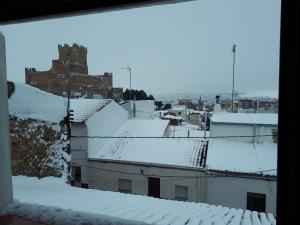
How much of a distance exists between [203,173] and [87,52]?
192 inches

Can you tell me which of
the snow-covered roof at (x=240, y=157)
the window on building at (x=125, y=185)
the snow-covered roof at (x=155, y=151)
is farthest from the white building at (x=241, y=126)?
the window on building at (x=125, y=185)

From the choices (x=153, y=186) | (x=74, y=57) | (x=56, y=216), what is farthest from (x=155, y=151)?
(x=56, y=216)

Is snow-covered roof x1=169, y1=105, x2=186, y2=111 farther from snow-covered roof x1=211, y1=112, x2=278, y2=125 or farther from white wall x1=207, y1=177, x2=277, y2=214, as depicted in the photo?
white wall x1=207, y1=177, x2=277, y2=214

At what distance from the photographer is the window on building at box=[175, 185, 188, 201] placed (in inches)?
256

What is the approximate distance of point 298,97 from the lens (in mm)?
483

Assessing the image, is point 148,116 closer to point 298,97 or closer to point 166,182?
point 166,182

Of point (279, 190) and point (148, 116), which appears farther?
point (148, 116)

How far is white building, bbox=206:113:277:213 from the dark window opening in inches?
46.8

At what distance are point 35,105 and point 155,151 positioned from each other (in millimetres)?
3554

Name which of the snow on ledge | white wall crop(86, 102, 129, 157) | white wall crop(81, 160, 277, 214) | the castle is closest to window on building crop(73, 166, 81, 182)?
white wall crop(81, 160, 277, 214)

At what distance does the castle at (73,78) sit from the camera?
7.25m

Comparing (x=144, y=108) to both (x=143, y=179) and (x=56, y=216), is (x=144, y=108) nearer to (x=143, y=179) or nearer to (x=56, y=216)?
(x=143, y=179)

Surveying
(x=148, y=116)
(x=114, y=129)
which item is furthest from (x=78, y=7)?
(x=148, y=116)

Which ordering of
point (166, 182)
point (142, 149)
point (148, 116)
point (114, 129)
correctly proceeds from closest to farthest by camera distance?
point (166, 182) → point (142, 149) → point (114, 129) → point (148, 116)
